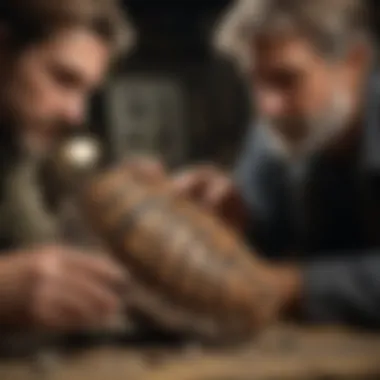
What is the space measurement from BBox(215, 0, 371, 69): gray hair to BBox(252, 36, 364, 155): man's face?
2cm

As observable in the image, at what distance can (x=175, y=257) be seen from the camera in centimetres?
143

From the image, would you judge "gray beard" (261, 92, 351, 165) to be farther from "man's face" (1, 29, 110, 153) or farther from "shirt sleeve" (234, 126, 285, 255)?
"man's face" (1, 29, 110, 153)

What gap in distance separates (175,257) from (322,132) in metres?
0.33

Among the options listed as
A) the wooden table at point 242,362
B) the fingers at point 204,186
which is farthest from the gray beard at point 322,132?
the wooden table at point 242,362

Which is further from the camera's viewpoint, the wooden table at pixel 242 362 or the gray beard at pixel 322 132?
the gray beard at pixel 322 132

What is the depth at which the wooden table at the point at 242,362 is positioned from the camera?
1.38 m

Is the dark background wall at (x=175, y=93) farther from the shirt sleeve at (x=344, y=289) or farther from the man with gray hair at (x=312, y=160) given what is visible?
the shirt sleeve at (x=344, y=289)

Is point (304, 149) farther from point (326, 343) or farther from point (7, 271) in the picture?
point (7, 271)

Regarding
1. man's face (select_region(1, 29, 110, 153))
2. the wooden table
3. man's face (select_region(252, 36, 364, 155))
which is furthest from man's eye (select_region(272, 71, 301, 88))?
the wooden table

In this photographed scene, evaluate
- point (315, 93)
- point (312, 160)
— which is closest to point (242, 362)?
point (312, 160)

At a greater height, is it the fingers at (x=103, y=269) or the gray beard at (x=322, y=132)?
the gray beard at (x=322, y=132)

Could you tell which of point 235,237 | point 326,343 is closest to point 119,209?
point 235,237

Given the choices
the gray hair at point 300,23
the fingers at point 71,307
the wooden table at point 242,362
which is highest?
the gray hair at point 300,23

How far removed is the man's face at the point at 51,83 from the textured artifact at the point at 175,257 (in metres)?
0.09
